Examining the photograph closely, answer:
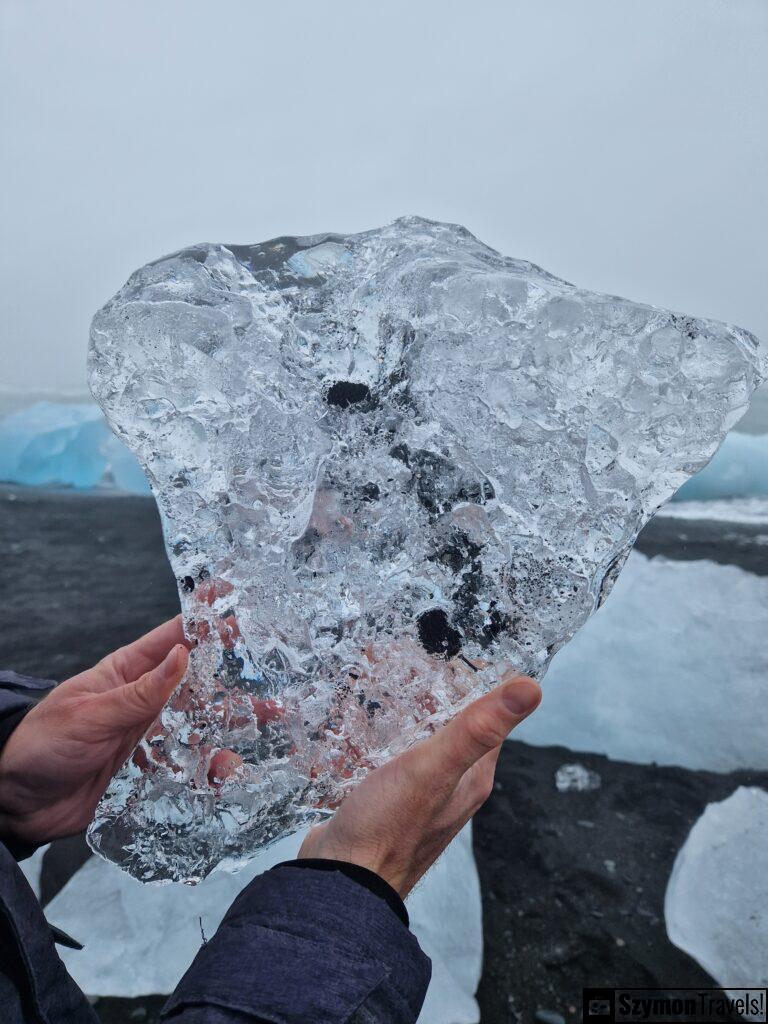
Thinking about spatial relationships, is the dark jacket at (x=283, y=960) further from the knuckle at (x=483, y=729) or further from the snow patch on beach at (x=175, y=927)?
the snow patch on beach at (x=175, y=927)

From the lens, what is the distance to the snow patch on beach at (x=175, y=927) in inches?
37.8

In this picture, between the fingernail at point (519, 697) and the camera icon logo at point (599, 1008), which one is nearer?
the fingernail at point (519, 697)

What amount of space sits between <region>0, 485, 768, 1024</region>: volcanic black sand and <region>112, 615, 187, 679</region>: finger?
Answer: 2.00 ft

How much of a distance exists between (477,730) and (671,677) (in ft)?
4.12

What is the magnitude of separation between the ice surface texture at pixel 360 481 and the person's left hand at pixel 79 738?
0.05 metres

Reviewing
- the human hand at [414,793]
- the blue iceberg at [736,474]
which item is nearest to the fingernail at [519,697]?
the human hand at [414,793]

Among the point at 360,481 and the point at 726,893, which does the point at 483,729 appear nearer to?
the point at 360,481

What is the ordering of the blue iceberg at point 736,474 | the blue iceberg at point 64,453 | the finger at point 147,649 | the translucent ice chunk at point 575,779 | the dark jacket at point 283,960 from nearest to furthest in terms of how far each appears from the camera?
the dark jacket at point 283,960
the finger at point 147,649
the translucent ice chunk at point 575,779
the blue iceberg at point 736,474
the blue iceberg at point 64,453

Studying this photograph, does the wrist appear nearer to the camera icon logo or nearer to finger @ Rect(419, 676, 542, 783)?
finger @ Rect(419, 676, 542, 783)

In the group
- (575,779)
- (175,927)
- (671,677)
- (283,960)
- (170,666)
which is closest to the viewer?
(283,960)

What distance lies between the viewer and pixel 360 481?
644 mm

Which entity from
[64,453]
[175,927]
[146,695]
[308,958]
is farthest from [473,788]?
[64,453]

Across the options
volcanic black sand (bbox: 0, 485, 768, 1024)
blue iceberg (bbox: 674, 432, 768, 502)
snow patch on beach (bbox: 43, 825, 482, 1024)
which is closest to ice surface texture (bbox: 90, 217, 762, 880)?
snow patch on beach (bbox: 43, 825, 482, 1024)

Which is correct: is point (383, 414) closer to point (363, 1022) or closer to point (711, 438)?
point (711, 438)
